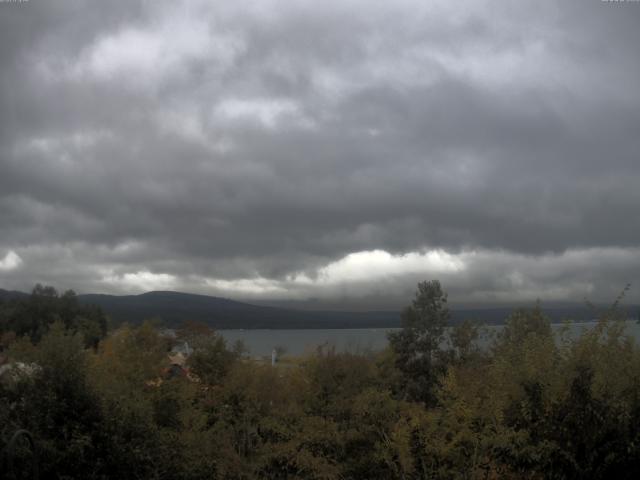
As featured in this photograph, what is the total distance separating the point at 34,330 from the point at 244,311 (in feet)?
355

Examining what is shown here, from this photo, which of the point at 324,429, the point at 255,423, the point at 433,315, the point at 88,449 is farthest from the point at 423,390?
the point at 88,449

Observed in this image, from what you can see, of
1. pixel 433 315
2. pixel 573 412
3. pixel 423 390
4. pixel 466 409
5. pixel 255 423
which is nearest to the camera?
pixel 573 412

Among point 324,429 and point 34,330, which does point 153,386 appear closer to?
point 324,429

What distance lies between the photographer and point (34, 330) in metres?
63.3

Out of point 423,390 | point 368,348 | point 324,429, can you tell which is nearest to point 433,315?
point 423,390

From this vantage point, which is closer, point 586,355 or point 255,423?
point 586,355

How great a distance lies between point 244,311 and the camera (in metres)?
171

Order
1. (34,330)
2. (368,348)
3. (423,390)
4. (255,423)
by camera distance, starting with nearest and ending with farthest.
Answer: (255,423)
(368,348)
(423,390)
(34,330)

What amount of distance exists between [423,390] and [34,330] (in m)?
45.6

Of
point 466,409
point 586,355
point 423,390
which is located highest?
point 586,355

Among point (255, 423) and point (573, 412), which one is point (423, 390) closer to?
point (255, 423)

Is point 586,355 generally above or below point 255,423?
above

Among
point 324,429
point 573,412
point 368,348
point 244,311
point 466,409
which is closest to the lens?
point 573,412

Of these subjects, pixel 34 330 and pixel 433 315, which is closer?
pixel 433 315
